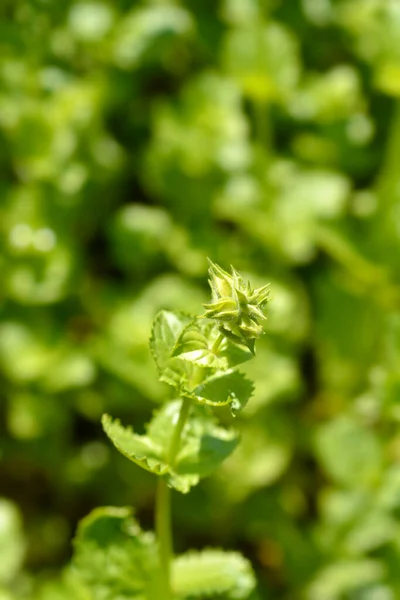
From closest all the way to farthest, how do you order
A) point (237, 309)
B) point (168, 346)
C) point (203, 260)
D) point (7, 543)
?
point (237, 309) → point (168, 346) → point (7, 543) → point (203, 260)

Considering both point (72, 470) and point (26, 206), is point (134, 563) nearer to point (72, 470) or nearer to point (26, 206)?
point (72, 470)

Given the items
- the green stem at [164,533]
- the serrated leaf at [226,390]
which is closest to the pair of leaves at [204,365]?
the serrated leaf at [226,390]

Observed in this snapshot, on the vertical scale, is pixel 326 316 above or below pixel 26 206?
below

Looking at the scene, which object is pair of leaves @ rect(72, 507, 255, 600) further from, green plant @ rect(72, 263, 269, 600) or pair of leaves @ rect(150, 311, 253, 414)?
pair of leaves @ rect(150, 311, 253, 414)

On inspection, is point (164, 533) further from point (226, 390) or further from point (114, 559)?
point (226, 390)

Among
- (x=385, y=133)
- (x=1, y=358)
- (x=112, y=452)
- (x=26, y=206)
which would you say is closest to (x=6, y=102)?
(x=26, y=206)

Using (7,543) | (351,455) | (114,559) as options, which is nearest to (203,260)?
(351,455)
